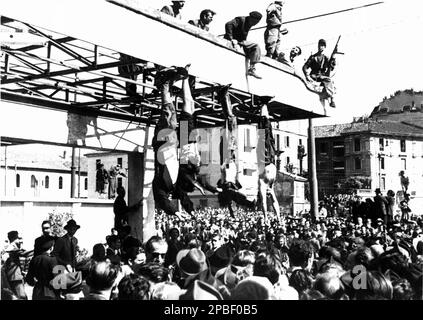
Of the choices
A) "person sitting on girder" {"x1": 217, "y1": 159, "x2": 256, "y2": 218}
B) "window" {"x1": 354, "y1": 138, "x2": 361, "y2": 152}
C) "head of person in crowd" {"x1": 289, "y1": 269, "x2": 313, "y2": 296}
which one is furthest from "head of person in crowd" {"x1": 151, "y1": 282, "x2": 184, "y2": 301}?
"window" {"x1": 354, "y1": 138, "x2": 361, "y2": 152}

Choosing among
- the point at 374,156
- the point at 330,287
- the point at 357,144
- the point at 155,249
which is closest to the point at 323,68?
the point at 155,249

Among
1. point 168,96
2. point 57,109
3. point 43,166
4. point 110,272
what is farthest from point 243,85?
point 43,166

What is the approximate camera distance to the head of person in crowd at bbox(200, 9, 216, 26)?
1238cm

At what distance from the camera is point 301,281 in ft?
19.2

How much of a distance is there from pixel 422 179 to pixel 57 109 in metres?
80.7

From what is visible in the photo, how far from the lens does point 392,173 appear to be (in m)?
89.3

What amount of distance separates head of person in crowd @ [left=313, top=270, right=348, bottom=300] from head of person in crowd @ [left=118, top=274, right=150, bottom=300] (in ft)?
5.15

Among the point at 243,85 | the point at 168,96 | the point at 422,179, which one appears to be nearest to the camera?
the point at 168,96

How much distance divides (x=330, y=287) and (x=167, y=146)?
5.51 m

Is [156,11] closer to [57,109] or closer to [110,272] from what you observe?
[57,109]

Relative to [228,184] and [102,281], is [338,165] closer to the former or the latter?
[228,184]

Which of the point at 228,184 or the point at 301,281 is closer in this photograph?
the point at 301,281

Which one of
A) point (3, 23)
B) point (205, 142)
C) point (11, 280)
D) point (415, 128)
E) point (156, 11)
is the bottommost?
point (11, 280)

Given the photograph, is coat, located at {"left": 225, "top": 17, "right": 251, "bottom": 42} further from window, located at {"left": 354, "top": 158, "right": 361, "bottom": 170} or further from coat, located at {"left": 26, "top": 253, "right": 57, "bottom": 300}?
window, located at {"left": 354, "top": 158, "right": 361, "bottom": 170}
